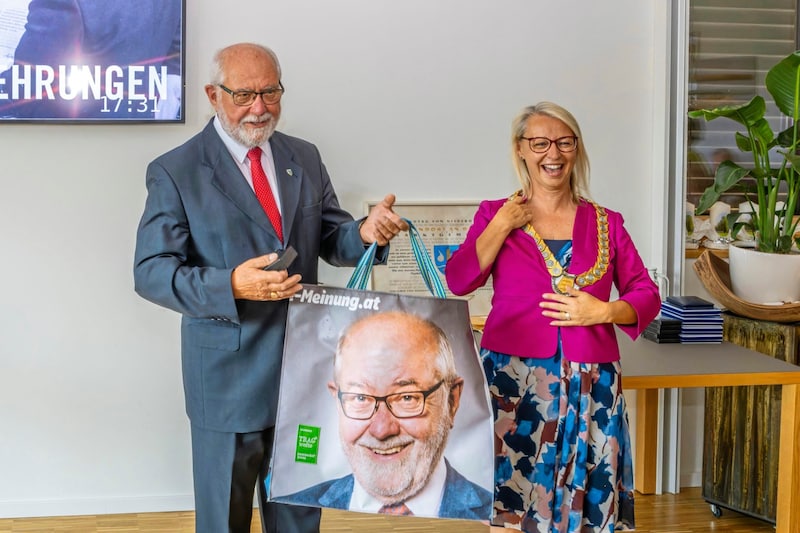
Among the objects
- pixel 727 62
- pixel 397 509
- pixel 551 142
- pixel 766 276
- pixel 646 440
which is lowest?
pixel 646 440

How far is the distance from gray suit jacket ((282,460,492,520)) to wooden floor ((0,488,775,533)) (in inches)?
52.0

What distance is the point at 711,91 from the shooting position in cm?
367

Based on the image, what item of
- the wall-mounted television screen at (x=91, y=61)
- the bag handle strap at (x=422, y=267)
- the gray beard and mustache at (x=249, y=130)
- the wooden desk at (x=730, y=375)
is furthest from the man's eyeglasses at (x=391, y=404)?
the wall-mounted television screen at (x=91, y=61)

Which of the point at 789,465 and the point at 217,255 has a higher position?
the point at 217,255

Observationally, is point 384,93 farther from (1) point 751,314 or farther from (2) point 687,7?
(1) point 751,314

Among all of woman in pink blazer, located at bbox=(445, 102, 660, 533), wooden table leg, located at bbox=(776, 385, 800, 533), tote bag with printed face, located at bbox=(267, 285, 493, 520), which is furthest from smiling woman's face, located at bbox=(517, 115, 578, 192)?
wooden table leg, located at bbox=(776, 385, 800, 533)

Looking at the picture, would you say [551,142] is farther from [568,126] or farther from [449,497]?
[449,497]

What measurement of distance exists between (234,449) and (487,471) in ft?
1.97

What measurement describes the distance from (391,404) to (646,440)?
1.95 metres

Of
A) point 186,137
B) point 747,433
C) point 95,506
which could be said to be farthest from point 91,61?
point 747,433

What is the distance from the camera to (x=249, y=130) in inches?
85.9

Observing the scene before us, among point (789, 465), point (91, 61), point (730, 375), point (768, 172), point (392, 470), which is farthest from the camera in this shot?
point (768, 172)

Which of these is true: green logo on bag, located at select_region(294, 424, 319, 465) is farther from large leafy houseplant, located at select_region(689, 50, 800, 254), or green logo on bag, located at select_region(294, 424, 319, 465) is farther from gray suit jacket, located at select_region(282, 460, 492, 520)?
large leafy houseplant, located at select_region(689, 50, 800, 254)

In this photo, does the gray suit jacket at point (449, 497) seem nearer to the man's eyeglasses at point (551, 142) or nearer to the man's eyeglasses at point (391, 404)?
the man's eyeglasses at point (391, 404)
